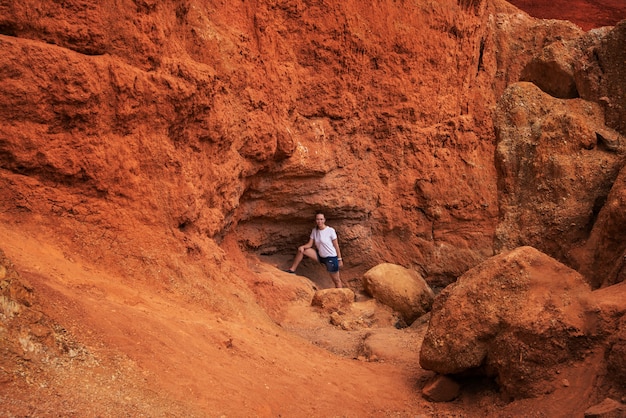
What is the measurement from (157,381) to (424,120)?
27.0 ft

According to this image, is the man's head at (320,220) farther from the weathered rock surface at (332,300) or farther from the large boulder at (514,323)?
the large boulder at (514,323)

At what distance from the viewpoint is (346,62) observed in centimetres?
1051

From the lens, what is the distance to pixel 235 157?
833cm

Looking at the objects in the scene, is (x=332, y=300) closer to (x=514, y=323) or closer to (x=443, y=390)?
(x=443, y=390)

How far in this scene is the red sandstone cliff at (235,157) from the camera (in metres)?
5.35

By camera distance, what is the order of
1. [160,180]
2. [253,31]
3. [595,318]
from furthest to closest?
[253,31]
[160,180]
[595,318]

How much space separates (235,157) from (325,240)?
255cm

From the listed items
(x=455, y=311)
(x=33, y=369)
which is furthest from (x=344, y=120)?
(x=33, y=369)

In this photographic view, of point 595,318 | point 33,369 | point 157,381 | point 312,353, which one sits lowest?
point 312,353

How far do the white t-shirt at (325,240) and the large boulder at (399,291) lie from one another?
0.75m

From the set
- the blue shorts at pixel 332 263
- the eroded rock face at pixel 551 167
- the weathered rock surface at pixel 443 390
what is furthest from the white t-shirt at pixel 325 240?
the weathered rock surface at pixel 443 390

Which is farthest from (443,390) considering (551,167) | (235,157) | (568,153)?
(235,157)

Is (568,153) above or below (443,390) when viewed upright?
above

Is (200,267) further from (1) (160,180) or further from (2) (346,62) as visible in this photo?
(2) (346,62)
